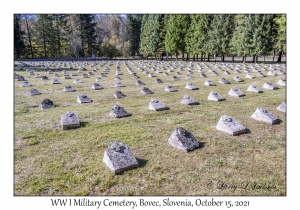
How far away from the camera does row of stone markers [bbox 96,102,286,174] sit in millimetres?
4035

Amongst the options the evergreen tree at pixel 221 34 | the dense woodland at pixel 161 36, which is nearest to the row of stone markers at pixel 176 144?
the dense woodland at pixel 161 36

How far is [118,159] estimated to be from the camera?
4.07 m

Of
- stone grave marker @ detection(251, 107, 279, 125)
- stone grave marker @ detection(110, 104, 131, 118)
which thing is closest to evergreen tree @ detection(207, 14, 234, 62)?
stone grave marker @ detection(251, 107, 279, 125)

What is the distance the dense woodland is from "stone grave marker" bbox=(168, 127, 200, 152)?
29.0 meters

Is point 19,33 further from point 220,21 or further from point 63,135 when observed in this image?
point 63,135

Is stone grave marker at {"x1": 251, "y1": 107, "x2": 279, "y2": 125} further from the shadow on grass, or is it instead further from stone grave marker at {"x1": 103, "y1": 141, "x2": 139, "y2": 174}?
stone grave marker at {"x1": 103, "y1": 141, "x2": 139, "y2": 174}

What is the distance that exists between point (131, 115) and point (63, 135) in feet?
8.57

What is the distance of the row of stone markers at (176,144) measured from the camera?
4.04m

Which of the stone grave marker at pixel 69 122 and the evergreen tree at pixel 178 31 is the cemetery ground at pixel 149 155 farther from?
the evergreen tree at pixel 178 31

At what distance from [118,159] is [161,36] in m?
48.9

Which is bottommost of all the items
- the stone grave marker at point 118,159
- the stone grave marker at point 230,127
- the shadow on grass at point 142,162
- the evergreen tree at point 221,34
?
the shadow on grass at point 142,162

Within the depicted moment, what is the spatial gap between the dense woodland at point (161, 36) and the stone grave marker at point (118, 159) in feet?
100

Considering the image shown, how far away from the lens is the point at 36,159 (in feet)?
14.8

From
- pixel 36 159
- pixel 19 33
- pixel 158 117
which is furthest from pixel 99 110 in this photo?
pixel 19 33
